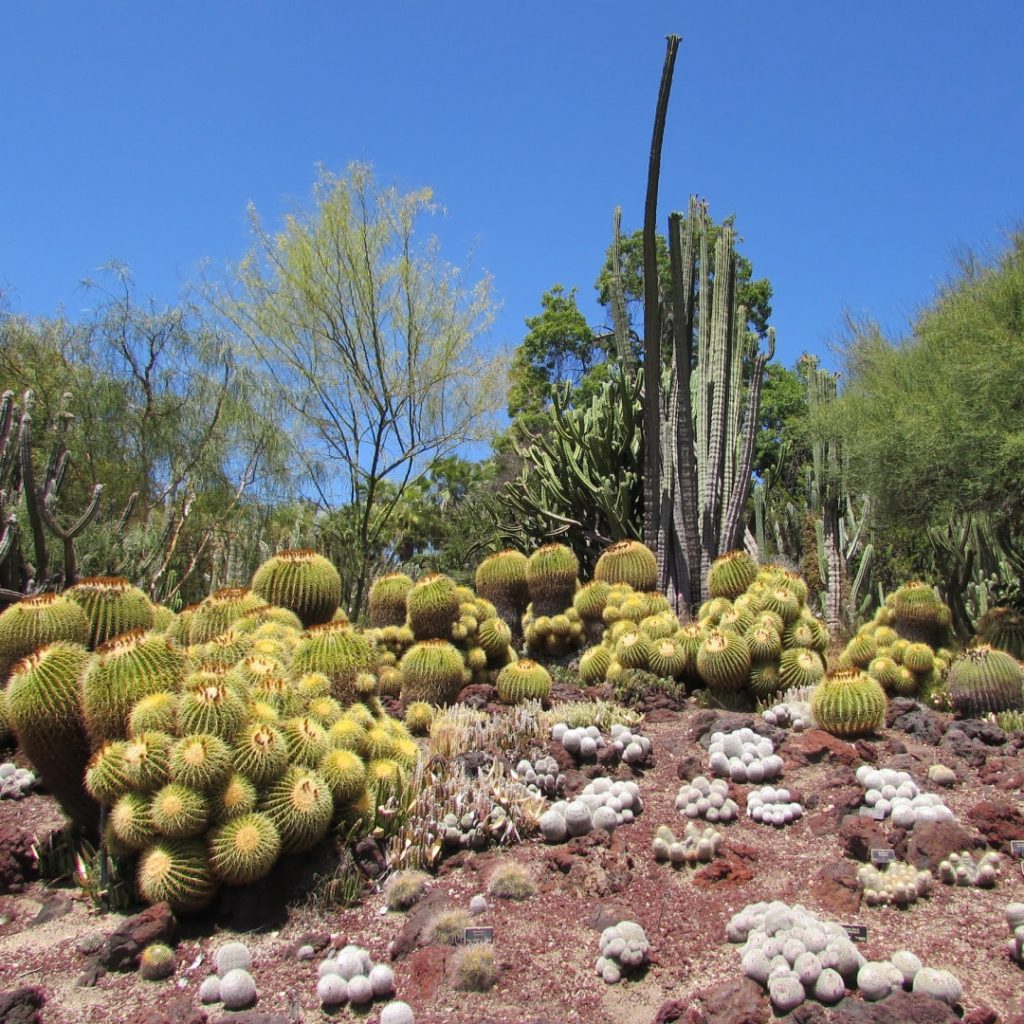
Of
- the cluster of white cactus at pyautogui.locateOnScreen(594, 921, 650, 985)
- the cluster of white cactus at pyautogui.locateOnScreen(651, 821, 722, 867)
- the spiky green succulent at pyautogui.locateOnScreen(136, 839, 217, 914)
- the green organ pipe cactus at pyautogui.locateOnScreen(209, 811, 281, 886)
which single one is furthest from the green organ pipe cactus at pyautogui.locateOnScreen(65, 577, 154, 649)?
the cluster of white cactus at pyautogui.locateOnScreen(594, 921, 650, 985)

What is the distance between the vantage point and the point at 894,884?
4285 millimetres

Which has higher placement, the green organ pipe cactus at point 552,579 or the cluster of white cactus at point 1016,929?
the green organ pipe cactus at point 552,579

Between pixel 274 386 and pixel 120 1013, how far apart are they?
15406mm

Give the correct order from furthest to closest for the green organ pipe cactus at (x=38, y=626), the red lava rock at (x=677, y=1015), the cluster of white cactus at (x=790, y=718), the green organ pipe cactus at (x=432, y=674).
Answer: the green organ pipe cactus at (x=432, y=674), the cluster of white cactus at (x=790, y=718), the green organ pipe cactus at (x=38, y=626), the red lava rock at (x=677, y=1015)

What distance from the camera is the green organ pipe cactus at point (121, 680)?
15.3ft

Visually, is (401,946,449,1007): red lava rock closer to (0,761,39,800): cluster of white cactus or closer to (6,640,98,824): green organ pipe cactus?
(6,640,98,824): green organ pipe cactus

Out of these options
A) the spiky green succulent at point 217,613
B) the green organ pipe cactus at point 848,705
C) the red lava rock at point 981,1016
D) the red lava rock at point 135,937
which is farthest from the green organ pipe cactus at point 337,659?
the red lava rock at point 981,1016

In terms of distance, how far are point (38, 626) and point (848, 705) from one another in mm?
4749

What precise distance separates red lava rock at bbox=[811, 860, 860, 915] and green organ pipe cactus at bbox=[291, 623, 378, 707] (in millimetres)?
2866

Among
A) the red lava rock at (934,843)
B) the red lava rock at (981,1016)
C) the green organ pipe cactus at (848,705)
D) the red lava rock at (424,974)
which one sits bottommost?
the red lava rock at (424,974)

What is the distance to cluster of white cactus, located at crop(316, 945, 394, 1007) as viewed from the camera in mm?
3762

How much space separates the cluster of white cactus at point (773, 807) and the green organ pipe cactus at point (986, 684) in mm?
2065

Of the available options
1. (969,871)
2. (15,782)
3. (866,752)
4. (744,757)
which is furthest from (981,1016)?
(15,782)

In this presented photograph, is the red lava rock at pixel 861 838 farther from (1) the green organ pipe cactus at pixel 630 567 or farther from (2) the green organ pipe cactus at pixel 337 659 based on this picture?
(1) the green organ pipe cactus at pixel 630 567
